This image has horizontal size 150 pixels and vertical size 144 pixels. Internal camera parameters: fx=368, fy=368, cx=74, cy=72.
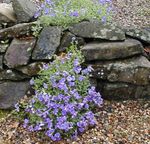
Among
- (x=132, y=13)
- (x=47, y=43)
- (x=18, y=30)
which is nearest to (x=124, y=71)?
(x=47, y=43)

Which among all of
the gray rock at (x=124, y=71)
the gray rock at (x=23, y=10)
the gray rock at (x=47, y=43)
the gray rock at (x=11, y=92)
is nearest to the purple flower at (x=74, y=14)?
the gray rock at (x=47, y=43)

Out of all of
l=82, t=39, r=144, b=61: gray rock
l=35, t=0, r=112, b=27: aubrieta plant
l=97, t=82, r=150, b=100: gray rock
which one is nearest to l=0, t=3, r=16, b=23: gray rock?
l=35, t=0, r=112, b=27: aubrieta plant

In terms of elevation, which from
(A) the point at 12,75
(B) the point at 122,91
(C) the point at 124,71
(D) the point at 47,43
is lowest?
(B) the point at 122,91

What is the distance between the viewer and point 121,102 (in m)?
5.00

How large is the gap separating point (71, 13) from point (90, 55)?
77cm

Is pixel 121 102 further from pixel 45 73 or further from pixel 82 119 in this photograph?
pixel 45 73

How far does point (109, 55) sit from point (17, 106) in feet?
4.46

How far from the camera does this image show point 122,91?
495cm

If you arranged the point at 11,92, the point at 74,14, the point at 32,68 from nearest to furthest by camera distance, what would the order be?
the point at 32,68 < the point at 11,92 < the point at 74,14

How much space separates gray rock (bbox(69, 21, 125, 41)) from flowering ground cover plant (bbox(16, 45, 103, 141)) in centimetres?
33

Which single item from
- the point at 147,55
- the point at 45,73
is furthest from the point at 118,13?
the point at 45,73

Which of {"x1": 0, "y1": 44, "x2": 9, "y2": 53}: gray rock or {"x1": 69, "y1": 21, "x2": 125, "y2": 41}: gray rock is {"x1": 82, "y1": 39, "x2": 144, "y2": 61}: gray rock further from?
{"x1": 0, "y1": 44, "x2": 9, "y2": 53}: gray rock

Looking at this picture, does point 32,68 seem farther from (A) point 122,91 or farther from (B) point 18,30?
(A) point 122,91

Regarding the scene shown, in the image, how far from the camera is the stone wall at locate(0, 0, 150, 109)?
4.82m
